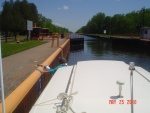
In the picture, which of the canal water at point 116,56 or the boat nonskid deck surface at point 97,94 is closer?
the boat nonskid deck surface at point 97,94

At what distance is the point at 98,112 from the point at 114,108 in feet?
0.55

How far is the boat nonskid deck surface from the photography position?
274cm

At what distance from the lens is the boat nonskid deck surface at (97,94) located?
2.74 metres

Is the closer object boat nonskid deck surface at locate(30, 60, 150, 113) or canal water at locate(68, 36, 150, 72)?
boat nonskid deck surface at locate(30, 60, 150, 113)

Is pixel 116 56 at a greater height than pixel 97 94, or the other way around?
pixel 97 94

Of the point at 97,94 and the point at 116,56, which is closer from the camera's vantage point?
the point at 97,94

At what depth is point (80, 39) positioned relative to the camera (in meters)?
59.9

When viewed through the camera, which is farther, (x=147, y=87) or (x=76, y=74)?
(x=76, y=74)

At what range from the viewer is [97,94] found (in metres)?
2.97

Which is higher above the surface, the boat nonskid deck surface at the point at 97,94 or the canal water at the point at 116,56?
the boat nonskid deck surface at the point at 97,94

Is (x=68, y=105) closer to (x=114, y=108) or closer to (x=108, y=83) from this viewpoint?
(x=114, y=108)

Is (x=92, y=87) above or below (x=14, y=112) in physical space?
above

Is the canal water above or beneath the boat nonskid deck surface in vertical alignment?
beneath

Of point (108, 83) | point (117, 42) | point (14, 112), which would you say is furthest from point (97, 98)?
point (117, 42)
